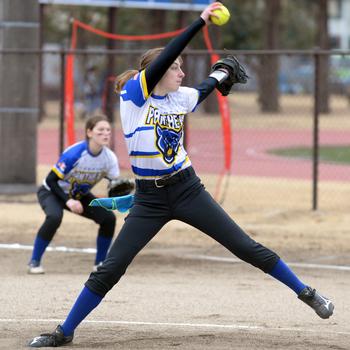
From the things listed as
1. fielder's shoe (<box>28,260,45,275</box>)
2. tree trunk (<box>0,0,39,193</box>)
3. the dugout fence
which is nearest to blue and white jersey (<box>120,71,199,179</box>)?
fielder's shoe (<box>28,260,45,275</box>)

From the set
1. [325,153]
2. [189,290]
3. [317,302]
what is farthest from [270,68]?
[317,302]

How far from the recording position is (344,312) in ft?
27.1

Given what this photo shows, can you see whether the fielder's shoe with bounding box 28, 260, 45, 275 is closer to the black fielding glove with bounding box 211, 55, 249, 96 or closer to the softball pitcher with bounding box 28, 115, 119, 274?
the softball pitcher with bounding box 28, 115, 119, 274

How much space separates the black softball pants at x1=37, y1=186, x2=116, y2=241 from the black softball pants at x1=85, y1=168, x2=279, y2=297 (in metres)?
3.37

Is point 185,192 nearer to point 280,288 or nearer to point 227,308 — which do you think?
point 227,308

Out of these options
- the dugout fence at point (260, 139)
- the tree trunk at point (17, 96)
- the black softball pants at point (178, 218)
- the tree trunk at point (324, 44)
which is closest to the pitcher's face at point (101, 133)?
the black softball pants at point (178, 218)

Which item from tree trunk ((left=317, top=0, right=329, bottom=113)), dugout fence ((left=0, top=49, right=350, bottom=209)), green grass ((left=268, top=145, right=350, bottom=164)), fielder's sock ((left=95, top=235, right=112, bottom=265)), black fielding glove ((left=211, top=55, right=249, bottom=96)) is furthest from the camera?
tree trunk ((left=317, top=0, right=329, bottom=113))

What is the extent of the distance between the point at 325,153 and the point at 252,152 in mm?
1747

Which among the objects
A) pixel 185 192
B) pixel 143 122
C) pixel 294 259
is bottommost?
pixel 294 259

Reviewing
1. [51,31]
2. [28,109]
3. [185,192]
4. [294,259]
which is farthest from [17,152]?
[51,31]

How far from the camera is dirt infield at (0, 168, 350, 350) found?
715 centimetres

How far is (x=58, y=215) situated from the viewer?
33.2 feet

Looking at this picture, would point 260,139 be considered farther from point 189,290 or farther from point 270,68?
point 189,290

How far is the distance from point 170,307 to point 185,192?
1.82 meters
